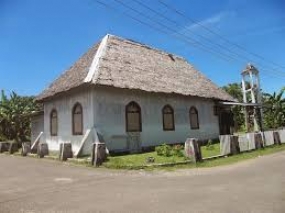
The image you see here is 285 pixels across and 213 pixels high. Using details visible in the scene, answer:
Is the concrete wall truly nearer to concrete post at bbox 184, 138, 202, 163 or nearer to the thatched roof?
the thatched roof

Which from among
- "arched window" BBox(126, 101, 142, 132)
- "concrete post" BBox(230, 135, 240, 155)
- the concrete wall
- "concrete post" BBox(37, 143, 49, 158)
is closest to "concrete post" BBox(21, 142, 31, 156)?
"concrete post" BBox(37, 143, 49, 158)

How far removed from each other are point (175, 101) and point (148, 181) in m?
11.9

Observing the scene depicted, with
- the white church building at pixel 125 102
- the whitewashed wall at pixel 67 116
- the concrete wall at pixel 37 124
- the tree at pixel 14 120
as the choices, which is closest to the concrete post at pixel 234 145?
the white church building at pixel 125 102

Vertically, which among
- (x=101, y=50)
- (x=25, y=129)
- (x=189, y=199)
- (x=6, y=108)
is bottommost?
(x=189, y=199)

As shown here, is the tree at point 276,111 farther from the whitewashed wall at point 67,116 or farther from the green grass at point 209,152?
the whitewashed wall at point 67,116

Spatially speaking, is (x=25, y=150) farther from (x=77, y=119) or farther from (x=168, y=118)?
(x=168, y=118)

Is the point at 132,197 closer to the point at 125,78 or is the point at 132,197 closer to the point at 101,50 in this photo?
the point at 125,78

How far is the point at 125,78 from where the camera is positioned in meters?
17.5

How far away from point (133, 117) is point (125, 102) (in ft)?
3.52

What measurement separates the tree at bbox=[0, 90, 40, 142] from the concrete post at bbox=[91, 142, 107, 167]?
51.8ft

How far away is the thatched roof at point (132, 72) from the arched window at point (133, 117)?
1.37 m

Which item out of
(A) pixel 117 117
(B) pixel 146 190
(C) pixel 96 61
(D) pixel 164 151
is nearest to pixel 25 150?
(A) pixel 117 117

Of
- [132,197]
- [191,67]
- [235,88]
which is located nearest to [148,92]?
[191,67]

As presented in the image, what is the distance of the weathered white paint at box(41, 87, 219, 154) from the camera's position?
16812 mm
